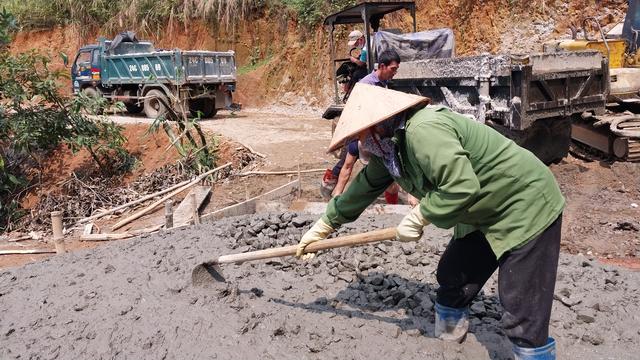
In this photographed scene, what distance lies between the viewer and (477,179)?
2332 mm

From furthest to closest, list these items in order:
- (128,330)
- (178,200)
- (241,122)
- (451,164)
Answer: (241,122), (178,200), (128,330), (451,164)

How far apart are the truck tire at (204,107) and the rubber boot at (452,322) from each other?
11648 mm

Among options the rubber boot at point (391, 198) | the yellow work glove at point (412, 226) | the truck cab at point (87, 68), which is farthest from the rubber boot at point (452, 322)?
the truck cab at point (87, 68)

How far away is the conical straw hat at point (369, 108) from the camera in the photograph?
7.93ft

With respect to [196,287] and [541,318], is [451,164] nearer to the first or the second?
[541,318]

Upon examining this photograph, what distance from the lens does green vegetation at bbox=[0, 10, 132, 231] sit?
30.0ft

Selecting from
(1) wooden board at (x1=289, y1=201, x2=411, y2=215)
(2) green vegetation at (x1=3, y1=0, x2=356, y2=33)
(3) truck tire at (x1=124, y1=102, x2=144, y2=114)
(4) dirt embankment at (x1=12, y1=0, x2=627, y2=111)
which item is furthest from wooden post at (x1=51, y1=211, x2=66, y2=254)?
(2) green vegetation at (x1=3, y1=0, x2=356, y2=33)

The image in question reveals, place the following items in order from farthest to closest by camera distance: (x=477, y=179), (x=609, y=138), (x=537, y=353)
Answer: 1. (x=609, y=138)
2. (x=537, y=353)
3. (x=477, y=179)

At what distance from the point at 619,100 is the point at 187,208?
5.94 meters

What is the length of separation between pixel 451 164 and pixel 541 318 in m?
0.80

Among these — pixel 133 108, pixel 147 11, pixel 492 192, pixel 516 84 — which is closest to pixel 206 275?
pixel 492 192

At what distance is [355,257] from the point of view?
4.08 m

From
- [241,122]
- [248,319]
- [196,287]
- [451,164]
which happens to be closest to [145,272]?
[196,287]

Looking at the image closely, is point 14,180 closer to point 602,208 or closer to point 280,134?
point 280,134
